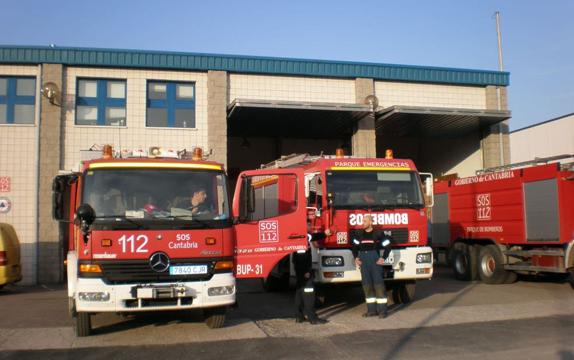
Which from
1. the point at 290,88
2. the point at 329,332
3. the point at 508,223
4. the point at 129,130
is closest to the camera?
the point at 329,332

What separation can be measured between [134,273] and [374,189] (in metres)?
5.07

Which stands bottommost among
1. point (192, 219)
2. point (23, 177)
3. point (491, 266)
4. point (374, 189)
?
point (491, 266)

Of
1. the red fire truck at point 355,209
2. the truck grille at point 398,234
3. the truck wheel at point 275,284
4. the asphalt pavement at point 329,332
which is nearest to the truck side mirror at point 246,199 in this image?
the red fire truck at point 355,209

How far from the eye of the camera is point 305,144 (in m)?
27.3

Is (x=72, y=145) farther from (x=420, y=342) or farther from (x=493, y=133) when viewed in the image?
(x=493, y=133)

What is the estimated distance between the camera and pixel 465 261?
51.8 ft

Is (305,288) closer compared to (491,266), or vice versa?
(305,288)

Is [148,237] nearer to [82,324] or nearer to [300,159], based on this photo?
[82,324]

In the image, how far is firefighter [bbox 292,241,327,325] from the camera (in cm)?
923

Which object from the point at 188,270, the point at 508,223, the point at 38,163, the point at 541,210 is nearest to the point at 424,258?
the point at 541,210

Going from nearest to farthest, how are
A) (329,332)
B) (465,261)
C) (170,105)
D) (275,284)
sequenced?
(329,332), (275,284), (465,261), (170,105)

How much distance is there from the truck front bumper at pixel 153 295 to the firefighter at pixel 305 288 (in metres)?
1.55

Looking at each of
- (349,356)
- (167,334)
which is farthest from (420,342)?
(167,334)

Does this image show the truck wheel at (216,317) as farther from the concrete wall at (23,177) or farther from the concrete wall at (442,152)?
the concrete wall at (442,152)
